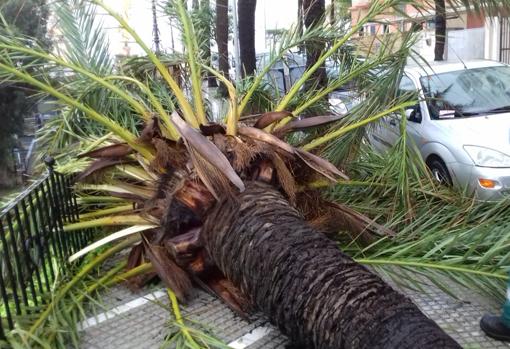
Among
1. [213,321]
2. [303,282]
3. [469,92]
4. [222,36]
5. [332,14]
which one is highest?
[222,36]

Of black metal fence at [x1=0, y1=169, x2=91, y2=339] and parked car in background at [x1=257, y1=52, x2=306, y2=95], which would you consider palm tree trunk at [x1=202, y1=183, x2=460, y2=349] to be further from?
parked car in background at [x1=257, y1=52, x2=306, y2=95]

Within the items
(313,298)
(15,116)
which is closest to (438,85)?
(313,298)

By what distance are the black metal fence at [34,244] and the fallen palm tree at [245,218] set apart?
170 mm

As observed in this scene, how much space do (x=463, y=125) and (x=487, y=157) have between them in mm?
721

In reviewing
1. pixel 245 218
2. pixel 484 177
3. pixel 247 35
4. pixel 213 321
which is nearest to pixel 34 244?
pixel 213 321

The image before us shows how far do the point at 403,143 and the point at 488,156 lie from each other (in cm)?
206

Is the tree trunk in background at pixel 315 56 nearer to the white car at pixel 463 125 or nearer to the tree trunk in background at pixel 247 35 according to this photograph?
the white car at pixel 463 125

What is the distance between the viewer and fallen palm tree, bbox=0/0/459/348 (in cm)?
269

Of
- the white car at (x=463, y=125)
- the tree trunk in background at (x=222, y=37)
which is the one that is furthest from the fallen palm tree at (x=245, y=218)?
the tree trunk in background at (x=222, y=37)

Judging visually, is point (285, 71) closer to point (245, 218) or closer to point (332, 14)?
point (332, 14)

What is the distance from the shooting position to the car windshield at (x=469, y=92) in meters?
6.68

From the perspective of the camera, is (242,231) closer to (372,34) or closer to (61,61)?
(61,61)

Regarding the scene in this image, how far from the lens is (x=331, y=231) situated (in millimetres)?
4160

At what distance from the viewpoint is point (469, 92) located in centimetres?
708
